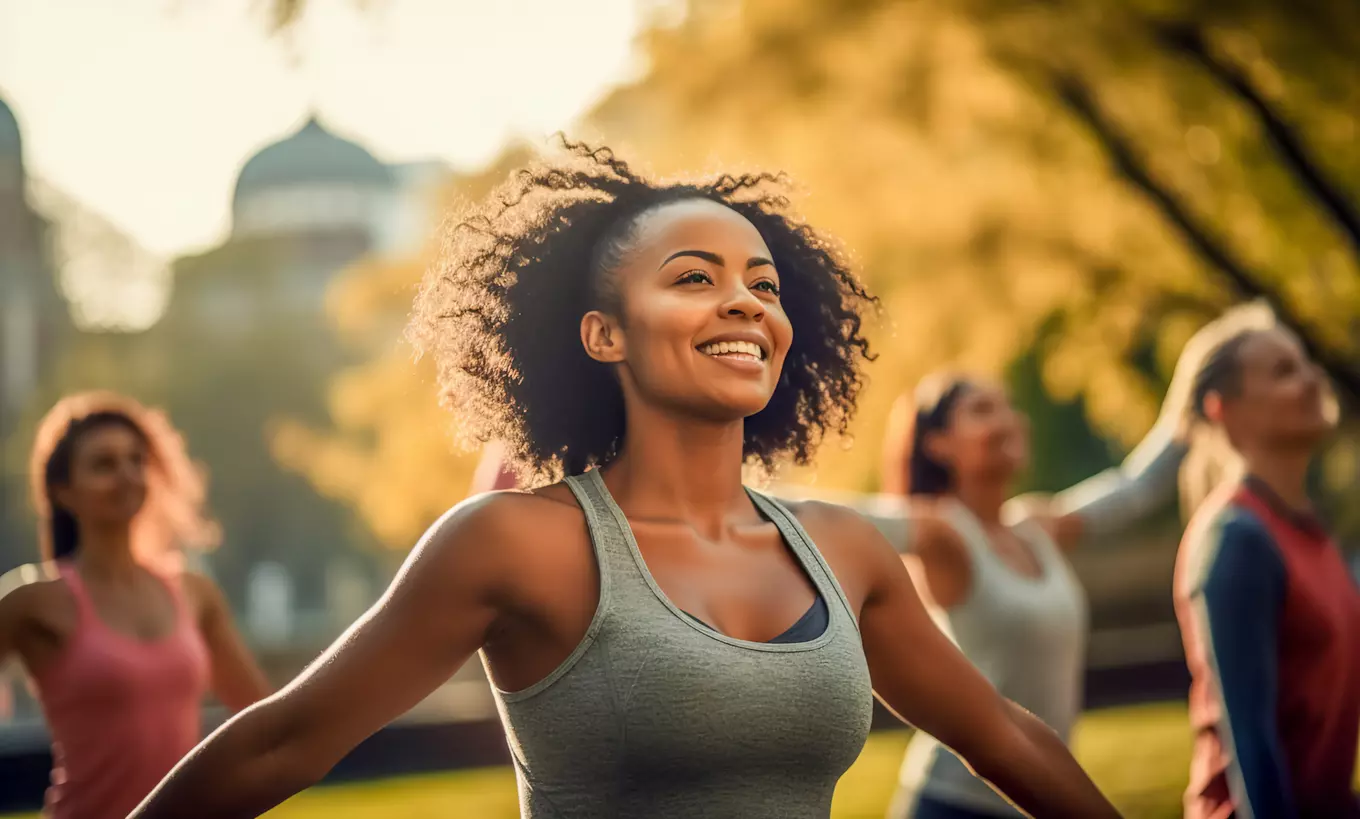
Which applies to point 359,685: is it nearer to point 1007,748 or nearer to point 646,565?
point 646,565

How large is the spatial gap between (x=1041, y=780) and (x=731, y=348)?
3.07 ft

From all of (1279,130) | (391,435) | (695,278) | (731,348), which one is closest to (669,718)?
(731,348)

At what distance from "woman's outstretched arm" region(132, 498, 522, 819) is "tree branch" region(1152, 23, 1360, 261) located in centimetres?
700

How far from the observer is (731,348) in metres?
2.41

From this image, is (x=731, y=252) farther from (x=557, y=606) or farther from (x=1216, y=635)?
(x=1216, y=635)

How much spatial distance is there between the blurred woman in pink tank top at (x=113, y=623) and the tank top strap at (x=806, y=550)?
2384 mm

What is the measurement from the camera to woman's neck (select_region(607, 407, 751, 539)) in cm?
245

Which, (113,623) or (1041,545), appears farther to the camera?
(1041,545)

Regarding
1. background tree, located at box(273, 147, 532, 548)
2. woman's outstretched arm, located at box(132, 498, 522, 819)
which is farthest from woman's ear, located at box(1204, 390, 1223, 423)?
background tree, located at box(273, 147, 532, 548)

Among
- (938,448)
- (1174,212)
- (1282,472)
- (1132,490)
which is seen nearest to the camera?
(1282,472)

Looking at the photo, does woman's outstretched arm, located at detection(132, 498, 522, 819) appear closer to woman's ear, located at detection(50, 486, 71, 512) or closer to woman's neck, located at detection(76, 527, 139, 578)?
woman's neck, located at detection(76, 527, 139, 578)

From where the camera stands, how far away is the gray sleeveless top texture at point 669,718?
7.07 ft

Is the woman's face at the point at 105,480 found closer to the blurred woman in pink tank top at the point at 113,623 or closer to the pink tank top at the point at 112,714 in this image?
the blurred woman in pink tank top at the point at 113,623

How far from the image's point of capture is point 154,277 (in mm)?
38688
